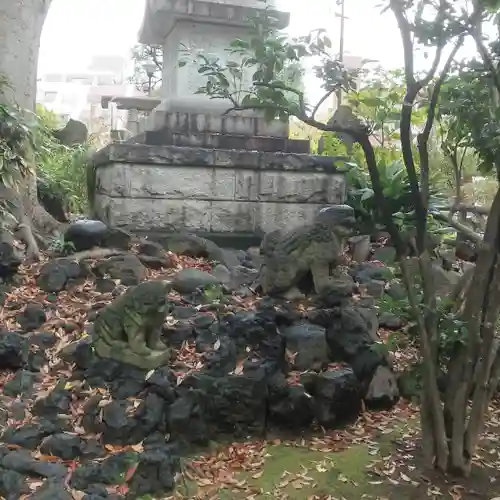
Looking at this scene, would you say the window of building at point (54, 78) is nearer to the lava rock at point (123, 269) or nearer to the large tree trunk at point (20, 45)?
the large tree trunk at point (20, 45)

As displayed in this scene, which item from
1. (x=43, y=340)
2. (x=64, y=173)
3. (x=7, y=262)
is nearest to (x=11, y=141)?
(x=7, y=262)

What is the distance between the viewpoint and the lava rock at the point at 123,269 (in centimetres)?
473

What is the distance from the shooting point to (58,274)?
15.4ft

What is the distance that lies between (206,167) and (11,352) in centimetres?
272

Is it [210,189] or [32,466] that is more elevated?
[210,189]

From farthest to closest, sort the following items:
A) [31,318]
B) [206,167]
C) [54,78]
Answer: [54,78], [206,167], [31,318]

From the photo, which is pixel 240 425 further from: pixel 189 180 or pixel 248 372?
pixel 189 180

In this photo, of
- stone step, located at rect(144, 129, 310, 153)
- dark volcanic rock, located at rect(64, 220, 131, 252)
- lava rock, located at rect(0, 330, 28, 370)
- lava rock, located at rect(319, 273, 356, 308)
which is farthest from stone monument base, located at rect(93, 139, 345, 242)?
lava rock, located at rect(0, 330, 28, 370)

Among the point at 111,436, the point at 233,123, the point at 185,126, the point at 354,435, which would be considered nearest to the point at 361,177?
the point at 233,123

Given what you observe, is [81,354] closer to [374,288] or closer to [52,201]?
[374,288]

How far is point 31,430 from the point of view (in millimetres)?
3080


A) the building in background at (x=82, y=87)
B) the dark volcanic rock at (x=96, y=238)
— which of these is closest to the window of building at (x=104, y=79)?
the building in background at (x=82, y=87)

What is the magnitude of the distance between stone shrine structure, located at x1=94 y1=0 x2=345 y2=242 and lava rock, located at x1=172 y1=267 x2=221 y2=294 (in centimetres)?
114

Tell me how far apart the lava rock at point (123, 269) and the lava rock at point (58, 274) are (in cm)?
17
